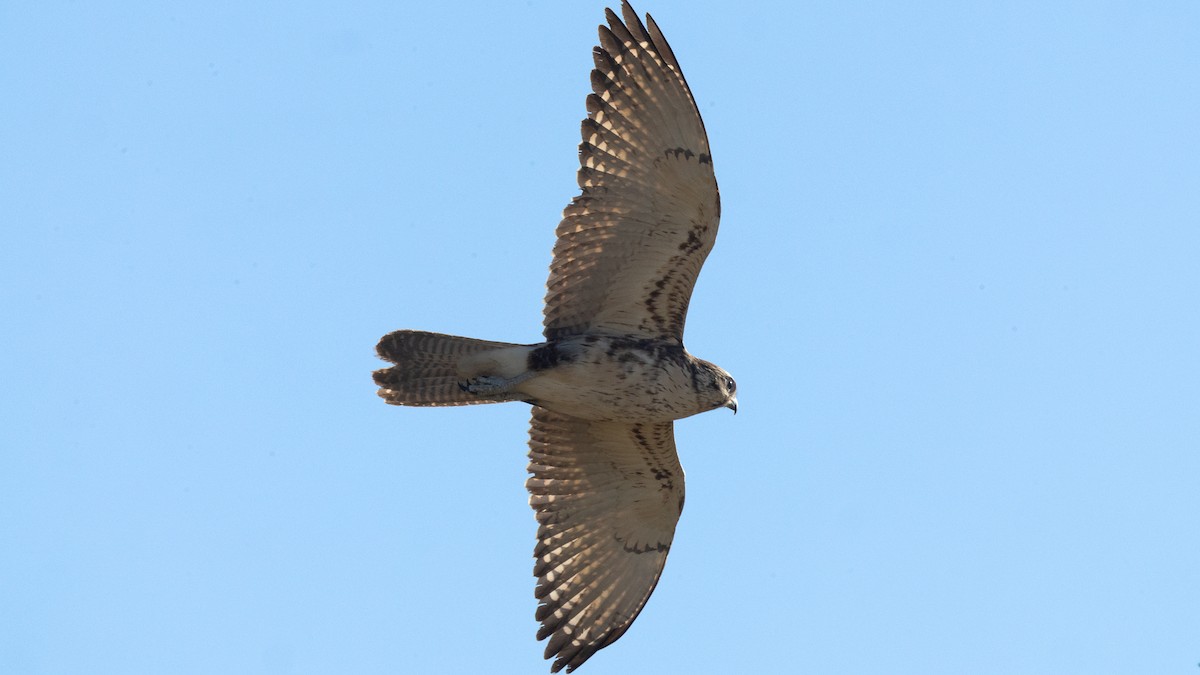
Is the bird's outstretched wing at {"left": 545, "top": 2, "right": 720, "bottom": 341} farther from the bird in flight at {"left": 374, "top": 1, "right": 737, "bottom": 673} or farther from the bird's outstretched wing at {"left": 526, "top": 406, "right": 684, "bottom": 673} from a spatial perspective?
the bird's outstretched wing at {"left": 526, "top": 406, "right": 684, "bottom": 673}

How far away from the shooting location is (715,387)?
1199 centimetres

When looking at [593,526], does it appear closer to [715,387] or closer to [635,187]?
[715,387]

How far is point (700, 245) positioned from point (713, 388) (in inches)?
43.5

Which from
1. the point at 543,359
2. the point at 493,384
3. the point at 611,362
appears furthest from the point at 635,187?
the point at 493,384

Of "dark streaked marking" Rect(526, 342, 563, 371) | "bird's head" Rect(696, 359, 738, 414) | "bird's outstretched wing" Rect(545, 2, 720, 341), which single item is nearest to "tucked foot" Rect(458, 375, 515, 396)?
"dark streaked marking" Rect(526, 342, 563, 371)

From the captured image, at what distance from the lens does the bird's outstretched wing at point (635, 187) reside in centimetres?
1145

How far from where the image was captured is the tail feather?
11891mm

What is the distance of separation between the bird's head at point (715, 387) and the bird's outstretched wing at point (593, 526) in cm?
76

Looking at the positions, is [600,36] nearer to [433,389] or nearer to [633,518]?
[433,389]

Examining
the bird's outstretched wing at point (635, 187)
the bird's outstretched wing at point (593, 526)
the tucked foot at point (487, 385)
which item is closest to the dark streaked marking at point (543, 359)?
the tucked foot at point (487, 385)

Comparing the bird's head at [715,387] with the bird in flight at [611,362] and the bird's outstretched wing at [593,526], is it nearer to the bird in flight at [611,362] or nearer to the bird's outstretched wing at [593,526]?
the bird in flight at [611,362]

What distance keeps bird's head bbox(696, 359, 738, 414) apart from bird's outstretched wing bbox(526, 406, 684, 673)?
2.50 feet

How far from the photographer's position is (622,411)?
12.0 metres

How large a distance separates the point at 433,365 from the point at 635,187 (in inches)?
80.6
